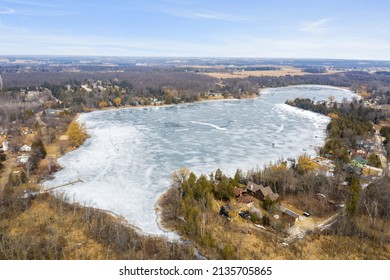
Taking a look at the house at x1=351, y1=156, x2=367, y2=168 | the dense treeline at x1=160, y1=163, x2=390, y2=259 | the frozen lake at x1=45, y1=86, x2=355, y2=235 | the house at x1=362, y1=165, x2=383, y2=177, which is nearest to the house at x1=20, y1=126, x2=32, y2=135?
the frozen lake at x1=45, y1=86, x2=355, y2=235

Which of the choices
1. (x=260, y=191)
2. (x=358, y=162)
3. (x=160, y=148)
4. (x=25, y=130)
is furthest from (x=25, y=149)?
(x=358, y=162)

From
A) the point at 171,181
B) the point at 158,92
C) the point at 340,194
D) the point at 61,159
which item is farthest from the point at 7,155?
the point at 158,92

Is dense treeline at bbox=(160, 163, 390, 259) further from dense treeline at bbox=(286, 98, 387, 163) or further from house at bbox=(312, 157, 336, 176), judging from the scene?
dense treeline at bbox=(286, 98, 387, 163)

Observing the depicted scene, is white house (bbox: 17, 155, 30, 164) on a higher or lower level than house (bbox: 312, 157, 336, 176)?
lower

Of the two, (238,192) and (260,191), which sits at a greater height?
(260,191)

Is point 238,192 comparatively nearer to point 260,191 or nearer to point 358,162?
point 260,191

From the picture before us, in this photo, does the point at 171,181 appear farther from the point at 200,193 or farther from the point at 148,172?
the point at 200,193
